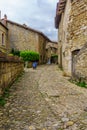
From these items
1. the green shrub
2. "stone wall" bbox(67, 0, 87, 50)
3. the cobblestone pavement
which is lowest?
the cobblestone pavement

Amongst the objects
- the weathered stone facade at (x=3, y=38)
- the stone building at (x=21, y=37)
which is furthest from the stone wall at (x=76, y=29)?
the stone building at (x=21, y=37)

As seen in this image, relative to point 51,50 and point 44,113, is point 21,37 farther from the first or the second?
point 44,113

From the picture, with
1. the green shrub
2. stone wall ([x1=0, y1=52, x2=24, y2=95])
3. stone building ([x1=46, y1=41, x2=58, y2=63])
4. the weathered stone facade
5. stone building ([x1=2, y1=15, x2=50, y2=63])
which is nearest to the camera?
stone wall ([x1=0, y1=52, x2=24, y2=95])

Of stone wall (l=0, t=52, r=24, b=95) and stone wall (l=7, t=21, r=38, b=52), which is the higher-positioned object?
stone wall (l=7, t=21, r=38, b=52)

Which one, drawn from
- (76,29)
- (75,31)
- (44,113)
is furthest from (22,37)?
(44,113)

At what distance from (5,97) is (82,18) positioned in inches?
299

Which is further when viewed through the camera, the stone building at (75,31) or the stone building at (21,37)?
the stone building at (21,37)

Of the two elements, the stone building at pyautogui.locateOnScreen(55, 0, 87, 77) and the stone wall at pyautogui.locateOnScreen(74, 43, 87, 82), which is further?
the stone building at pyautogui.locateOnScreen(55, 0, 87, 77)

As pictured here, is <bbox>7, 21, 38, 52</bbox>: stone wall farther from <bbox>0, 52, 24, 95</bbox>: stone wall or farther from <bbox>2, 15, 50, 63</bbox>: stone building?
<bbox>0, 52, 24, 95</bbox>: stone wall

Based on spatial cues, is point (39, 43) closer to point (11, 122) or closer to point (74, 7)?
point (74, 7)

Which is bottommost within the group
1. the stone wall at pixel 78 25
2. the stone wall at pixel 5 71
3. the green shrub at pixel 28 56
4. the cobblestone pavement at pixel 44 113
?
the cobblestone pavement at pixel 44 113

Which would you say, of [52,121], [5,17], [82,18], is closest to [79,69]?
[82,18]

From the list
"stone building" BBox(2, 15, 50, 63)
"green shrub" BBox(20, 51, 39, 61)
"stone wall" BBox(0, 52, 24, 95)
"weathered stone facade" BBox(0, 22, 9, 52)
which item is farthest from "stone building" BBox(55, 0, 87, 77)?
"stone building" BBox(2, 15, 50, 63)

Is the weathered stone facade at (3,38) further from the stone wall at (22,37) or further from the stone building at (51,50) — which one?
the stone building at (51,50)
